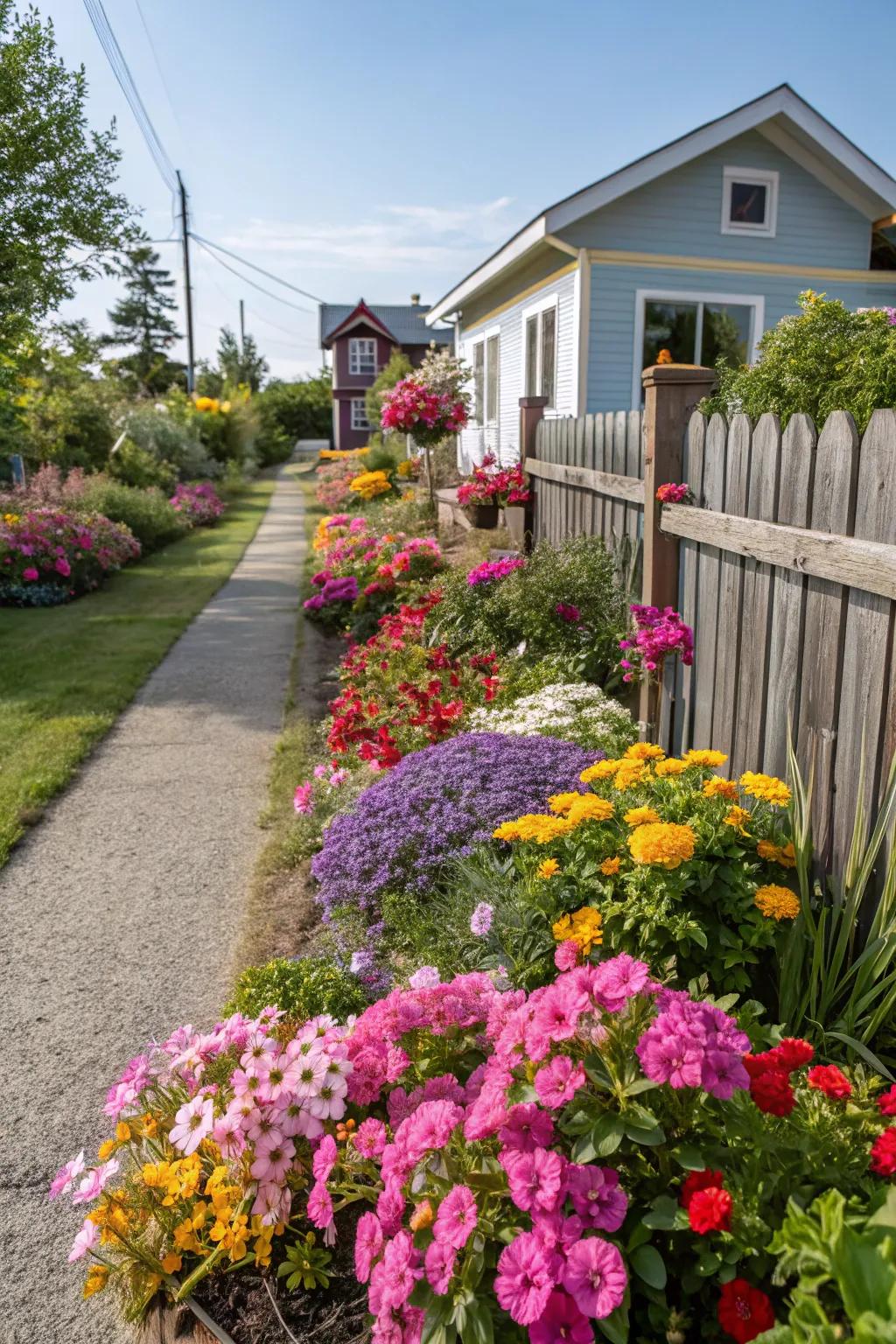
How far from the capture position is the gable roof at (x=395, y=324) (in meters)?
39.8

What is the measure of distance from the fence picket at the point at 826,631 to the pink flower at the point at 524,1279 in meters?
1.78

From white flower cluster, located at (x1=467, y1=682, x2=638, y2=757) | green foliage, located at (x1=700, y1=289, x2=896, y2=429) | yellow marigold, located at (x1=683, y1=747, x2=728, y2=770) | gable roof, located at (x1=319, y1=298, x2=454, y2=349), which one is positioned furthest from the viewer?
gable roof, located at (x1=319, y1=298, x2=454, y2=349)

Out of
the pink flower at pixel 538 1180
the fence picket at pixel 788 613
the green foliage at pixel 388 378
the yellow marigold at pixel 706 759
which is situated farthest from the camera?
the green foliage at pixel 388 378

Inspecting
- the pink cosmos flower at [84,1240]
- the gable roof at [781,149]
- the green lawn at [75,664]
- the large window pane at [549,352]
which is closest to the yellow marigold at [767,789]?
the pink cosmos flower at [84,1240]

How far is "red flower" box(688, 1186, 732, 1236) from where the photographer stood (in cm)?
141

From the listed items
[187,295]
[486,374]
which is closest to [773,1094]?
[486,374]

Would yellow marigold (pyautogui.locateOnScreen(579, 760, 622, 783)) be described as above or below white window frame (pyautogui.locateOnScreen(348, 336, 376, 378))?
below

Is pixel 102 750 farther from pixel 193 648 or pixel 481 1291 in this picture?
pixel 481 1291

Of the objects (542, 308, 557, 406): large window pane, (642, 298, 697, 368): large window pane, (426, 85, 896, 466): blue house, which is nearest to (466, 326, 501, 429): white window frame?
(542, 308, 557, 406): large window pane

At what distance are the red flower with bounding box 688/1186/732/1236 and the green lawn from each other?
398cm

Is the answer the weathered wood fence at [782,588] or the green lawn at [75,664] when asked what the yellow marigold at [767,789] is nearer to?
the weathered wood fence at [782,588]

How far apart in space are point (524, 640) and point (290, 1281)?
14.1 feet

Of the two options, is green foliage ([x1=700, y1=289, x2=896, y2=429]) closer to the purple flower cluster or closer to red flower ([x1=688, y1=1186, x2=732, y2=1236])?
the purple flower cluster

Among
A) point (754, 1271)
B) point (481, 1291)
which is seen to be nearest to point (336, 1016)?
point (481, 1291)
